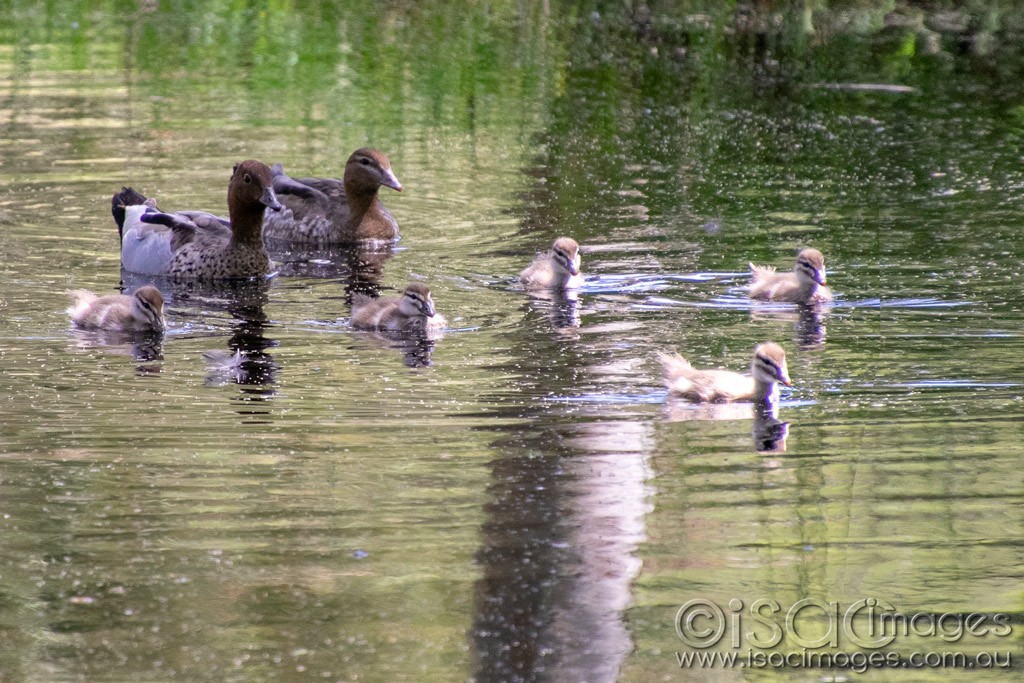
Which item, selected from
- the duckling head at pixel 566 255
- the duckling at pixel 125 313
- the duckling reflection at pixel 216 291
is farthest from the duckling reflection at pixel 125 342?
the duckling head at pixel 566 255

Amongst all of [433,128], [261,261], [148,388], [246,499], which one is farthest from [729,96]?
[246,499]

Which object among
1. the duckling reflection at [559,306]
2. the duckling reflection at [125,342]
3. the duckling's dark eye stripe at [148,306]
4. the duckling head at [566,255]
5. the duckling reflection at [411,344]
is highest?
the duckling head at [566,255]

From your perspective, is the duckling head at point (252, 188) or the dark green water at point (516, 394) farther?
the duckling head at point (252, 188)

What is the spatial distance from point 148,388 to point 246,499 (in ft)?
6.41

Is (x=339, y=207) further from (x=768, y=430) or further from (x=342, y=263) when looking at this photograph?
(x=768, y=430)

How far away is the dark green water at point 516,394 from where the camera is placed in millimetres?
5168

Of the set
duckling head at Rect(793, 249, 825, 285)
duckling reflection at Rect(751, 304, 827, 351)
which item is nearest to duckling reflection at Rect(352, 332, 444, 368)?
duckling reflection at Rect(751, 304, 827, 351)

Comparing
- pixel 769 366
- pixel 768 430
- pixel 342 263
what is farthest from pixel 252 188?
pixel 768 430

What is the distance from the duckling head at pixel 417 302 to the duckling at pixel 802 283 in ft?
6.59

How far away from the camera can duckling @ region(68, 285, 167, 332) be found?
915cm

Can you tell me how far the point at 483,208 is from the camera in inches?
489

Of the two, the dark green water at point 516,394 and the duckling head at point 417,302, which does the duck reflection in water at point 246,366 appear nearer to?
the dark green water at point 516,394

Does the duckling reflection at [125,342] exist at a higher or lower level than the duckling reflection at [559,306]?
lower

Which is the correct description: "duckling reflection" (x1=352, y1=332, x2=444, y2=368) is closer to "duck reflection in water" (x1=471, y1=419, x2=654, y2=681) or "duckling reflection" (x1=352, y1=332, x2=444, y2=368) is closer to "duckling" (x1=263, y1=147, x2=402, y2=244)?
"duck reflection in water" (x1=471, y1=419, x2=654, y2=681)
